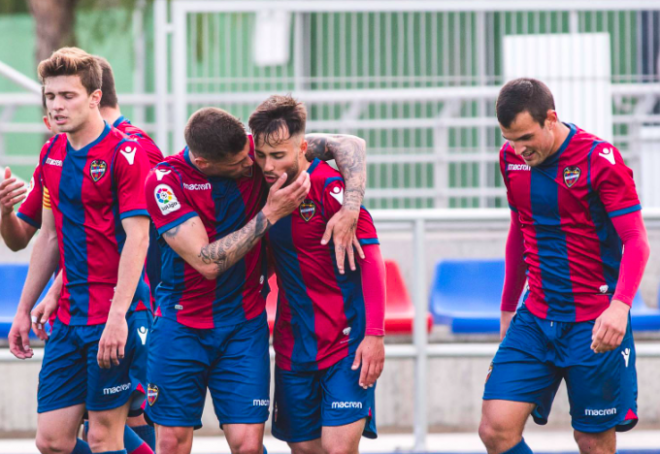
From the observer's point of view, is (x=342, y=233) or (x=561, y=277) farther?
(x=561, y=277)

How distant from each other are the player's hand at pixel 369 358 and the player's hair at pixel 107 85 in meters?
1.65

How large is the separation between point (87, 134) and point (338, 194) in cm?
107

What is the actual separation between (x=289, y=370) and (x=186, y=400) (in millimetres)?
439

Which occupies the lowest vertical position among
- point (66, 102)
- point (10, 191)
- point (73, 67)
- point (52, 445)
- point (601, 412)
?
point (52, 445)

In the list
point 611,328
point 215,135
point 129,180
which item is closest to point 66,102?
point 129,180

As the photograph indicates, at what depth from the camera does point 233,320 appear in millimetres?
3783

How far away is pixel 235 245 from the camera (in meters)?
3.55

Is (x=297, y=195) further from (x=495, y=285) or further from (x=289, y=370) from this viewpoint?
(x=495, y=285)

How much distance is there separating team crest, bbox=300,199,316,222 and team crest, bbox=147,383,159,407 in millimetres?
921

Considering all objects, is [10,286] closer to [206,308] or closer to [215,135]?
[206,308]

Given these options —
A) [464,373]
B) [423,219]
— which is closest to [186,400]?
[423,219]

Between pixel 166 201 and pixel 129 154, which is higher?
pixel 129 154

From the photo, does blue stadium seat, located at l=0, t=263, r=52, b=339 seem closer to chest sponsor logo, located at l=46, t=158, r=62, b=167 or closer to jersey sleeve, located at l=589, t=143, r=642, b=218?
chest sponsor logo, located at l=46, t=158, r=62, b=167

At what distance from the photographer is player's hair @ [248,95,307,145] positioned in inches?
139
